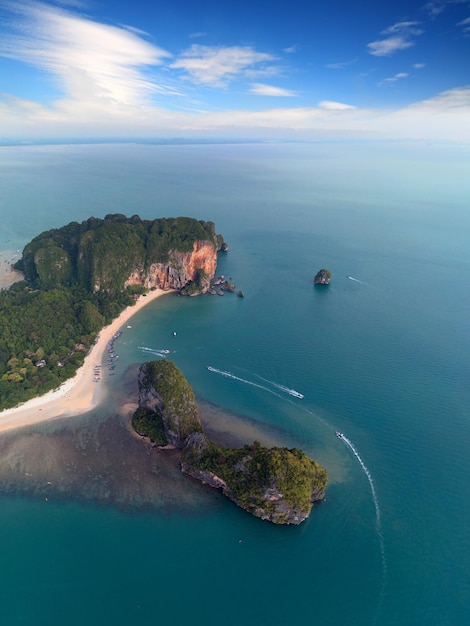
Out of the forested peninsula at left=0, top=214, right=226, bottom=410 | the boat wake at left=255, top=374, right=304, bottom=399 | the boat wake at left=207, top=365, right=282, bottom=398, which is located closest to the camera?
the boat wake at left=255, top=374, right=304, bottom=399

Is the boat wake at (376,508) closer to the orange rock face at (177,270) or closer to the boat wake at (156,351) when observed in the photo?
the boat wake at (156,351)

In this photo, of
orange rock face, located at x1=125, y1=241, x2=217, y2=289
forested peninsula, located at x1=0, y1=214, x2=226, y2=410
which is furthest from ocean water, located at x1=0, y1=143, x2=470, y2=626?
forested peninsula, located at x1=0, y1=214, x2=226, y2=410

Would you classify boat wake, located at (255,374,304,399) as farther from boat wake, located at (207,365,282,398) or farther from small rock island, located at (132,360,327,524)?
small rock island, located at (132,360,327,524)

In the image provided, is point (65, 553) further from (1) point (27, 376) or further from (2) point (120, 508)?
(1) point (27, 376)

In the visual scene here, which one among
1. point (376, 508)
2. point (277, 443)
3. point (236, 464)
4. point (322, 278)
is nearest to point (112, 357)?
point (277, 443)

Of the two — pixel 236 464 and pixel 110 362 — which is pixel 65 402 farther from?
pixel 236 464

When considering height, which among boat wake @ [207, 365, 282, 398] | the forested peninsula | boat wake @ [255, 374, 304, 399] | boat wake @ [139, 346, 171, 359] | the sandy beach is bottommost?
the sandy beach
